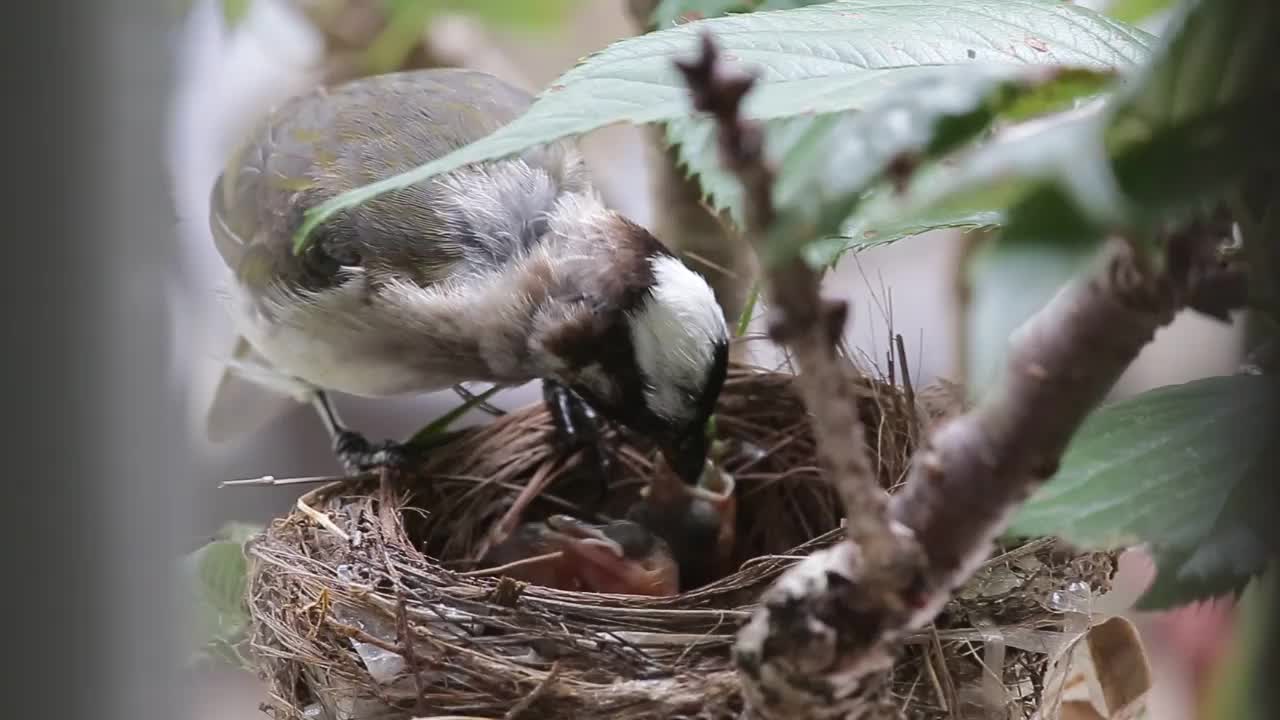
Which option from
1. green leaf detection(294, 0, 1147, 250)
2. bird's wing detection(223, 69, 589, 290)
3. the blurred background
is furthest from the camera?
bird's wing detection(223, 69, 589, 290)

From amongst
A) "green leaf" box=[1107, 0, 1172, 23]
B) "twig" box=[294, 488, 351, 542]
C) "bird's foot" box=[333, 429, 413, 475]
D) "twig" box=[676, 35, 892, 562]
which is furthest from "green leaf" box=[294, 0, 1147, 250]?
"bird's foot" box=[333, 429, 413, 475]

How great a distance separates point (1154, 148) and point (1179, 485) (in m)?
0.31

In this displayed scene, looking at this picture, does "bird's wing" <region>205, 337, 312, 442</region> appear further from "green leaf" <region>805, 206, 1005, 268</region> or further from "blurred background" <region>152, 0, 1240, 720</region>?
"green leaf" <region>805, 206, 1005, 268</region>

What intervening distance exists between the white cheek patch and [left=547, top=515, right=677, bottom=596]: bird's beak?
15cm

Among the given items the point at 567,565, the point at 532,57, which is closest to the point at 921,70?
the point at 567,565

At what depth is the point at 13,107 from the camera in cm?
35

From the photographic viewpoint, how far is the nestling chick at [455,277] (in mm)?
1077

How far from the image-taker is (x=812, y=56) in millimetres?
628

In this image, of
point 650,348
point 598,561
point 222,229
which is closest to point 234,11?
point 222,229

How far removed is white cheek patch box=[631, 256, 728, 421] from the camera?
40.6 inches

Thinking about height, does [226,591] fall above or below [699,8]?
below

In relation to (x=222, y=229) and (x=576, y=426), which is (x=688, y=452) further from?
(x=222, y=229)

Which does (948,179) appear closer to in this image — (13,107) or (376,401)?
(13,107)

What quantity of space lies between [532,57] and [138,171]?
1247mm
